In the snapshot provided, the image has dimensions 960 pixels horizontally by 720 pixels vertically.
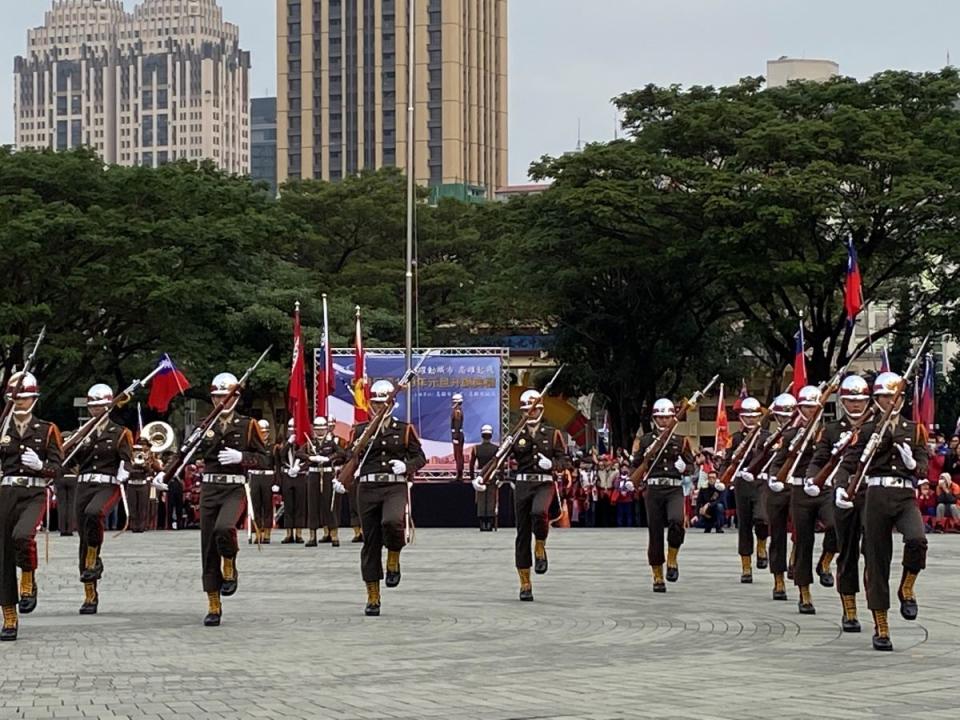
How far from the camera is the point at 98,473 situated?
19000 millimetres

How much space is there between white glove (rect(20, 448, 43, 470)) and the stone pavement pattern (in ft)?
4.79

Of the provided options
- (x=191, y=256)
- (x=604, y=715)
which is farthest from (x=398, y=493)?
(x=191, y=256)

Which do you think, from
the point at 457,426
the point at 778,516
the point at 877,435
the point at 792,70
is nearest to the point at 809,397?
the point at 778,516

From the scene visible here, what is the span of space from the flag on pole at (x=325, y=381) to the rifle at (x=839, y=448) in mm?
23664

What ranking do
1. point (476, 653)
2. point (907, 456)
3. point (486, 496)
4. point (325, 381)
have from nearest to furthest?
point (476, 653) < point (907, 456) < point (486, 496) < point (325, 381)

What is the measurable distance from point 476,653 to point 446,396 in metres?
26.5

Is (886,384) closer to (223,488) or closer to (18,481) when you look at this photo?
(223,488)

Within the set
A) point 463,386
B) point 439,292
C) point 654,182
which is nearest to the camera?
point 463,386

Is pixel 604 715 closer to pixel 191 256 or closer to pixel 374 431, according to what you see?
pixel 374 431

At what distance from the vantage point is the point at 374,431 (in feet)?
61.7

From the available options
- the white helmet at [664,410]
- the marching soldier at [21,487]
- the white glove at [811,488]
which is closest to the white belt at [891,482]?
the white glove at [811,488]

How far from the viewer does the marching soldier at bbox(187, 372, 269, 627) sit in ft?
56.9

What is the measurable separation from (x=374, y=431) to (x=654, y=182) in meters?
36.0

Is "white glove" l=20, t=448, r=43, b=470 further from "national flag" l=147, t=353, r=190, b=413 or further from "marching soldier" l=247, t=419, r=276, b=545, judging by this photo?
"national flag" l=147, t=353, r=190, b=413
